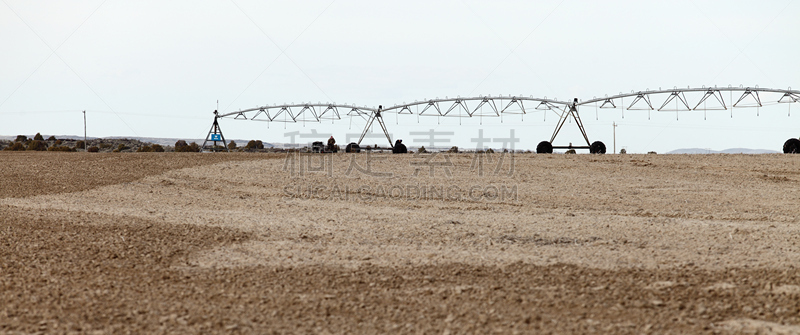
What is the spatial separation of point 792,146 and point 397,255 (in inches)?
899

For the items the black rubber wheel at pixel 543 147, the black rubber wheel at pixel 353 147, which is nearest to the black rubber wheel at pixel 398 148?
the black rubber wheel at pixel 353 147

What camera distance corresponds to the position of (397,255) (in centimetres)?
882

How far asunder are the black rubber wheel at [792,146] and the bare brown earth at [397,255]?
8.48 meters

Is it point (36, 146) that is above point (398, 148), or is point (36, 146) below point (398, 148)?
above

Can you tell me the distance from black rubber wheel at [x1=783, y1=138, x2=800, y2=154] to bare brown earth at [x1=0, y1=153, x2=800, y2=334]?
334 inches

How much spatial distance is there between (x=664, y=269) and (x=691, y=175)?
1278 centimetres

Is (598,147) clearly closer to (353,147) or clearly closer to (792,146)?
(792,146)

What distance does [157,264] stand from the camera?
821 centimetres

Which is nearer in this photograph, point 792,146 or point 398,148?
point 792,146

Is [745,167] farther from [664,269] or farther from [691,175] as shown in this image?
[664,269]

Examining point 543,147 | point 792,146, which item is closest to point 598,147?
point 543,147

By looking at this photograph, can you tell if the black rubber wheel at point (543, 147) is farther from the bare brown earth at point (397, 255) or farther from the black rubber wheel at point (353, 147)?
the bare brown earth at point (397, 255)

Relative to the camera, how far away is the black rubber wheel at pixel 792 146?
84.9 ft

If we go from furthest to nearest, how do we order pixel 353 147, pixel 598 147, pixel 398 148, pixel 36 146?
pixel 36 146 → pixel 353 147 → pixel 398 148 → pixel 598 147
